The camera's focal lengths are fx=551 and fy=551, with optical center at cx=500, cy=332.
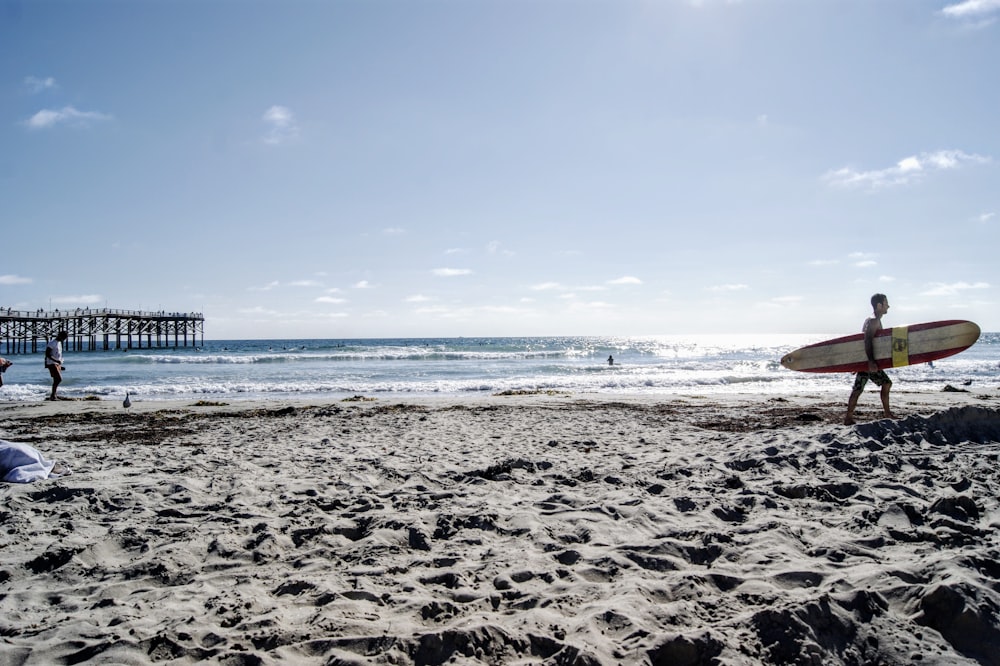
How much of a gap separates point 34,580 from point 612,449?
5599 millimetres

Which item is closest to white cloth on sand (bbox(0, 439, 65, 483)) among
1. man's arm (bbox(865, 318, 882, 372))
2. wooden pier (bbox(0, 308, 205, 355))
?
man's arm (bbox(865, 318, 882, 372))

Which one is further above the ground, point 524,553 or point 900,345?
point 900,345

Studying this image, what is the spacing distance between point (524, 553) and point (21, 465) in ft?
16.8

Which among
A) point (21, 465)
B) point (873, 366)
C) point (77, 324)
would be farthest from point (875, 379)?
point (77, 324)

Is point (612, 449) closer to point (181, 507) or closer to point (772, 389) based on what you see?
point (181, 507)

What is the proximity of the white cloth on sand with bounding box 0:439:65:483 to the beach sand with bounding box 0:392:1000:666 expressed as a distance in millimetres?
281

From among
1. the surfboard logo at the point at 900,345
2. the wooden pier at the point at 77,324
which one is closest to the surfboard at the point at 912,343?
the surfboard logo at the point at 900,345

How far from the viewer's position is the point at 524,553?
3.58 metres

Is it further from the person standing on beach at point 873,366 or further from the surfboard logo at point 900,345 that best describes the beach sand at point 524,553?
the surfboard logo at point 900,345

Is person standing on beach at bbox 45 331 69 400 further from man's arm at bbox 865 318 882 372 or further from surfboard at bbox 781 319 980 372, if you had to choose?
surfboard at bbox 781 319 980 372

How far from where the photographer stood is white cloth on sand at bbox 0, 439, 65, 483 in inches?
204

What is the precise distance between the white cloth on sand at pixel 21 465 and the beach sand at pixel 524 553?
281 millimetres

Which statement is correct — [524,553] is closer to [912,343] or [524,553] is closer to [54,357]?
[912,343]

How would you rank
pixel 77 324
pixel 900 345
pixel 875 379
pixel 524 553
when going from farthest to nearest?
pixel 77 324, pixel 900 345, pixel 875 379, pixel 524 553
